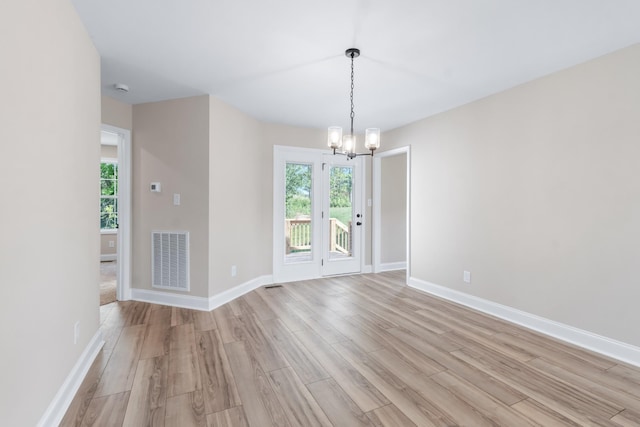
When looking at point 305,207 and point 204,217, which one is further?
point 305,207

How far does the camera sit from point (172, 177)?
12.0ft

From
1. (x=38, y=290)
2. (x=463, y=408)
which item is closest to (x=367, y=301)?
(x=463, y=408)

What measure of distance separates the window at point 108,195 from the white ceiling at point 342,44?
4.04 meters

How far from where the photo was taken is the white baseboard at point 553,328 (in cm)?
240

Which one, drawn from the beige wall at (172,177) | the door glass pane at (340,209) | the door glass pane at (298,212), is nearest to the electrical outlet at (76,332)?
the beige wall at (172,177)

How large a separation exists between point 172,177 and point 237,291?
170 cm

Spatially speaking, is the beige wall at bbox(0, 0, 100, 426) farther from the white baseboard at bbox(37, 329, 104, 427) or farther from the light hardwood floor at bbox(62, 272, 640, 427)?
the light hardwood floor at bbox(62, 272, 640, 427)

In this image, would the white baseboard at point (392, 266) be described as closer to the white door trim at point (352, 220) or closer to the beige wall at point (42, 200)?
the white door trim at point (352, 220)

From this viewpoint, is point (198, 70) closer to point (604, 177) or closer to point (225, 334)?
point (225, 334)

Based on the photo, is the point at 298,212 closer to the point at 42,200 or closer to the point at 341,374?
the point at 341,374

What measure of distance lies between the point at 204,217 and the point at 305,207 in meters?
1.83

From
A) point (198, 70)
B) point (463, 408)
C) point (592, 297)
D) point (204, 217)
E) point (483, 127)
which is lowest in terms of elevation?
point (463, 408)

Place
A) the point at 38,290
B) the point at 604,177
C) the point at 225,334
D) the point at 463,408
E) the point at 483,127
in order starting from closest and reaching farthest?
the point at 38,290 < the point at 463,408 < the point at 604,177 < the point at 225,334 < the point at 483,127

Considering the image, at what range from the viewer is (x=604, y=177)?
8.32 ft
